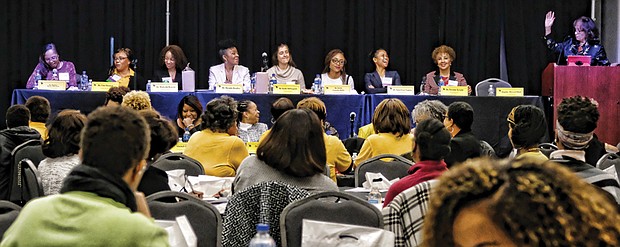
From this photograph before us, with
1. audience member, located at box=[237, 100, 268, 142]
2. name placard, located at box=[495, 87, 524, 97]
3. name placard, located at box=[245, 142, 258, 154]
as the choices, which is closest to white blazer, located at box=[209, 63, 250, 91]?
audience member, located at box=[237, 100, 268, 142]

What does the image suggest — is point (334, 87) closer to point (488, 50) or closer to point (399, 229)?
point (488, 50)

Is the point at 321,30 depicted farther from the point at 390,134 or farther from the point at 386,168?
the point at 386,168

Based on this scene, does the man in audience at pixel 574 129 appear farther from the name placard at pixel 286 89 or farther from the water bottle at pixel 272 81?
the water bottle at pixel 272 81

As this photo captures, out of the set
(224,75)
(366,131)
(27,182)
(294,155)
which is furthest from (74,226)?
(224,75)

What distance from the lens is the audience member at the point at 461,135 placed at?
494 cm

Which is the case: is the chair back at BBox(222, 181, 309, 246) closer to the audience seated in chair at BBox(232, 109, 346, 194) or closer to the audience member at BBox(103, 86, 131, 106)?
the audience seated in chair at BBox(232, 109, 346, 194)

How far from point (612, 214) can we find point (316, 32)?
9882 mm

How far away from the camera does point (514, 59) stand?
35.8ft

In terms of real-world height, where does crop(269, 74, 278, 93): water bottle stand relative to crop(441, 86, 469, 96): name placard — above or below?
above

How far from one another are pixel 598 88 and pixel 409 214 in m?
6.12

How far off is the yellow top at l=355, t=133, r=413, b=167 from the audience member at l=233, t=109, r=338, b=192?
205 centimetres

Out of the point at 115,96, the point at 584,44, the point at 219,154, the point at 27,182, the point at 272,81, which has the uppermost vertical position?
the point at 584,44

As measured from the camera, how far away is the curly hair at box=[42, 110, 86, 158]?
415 cm

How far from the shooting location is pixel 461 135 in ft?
17.1
